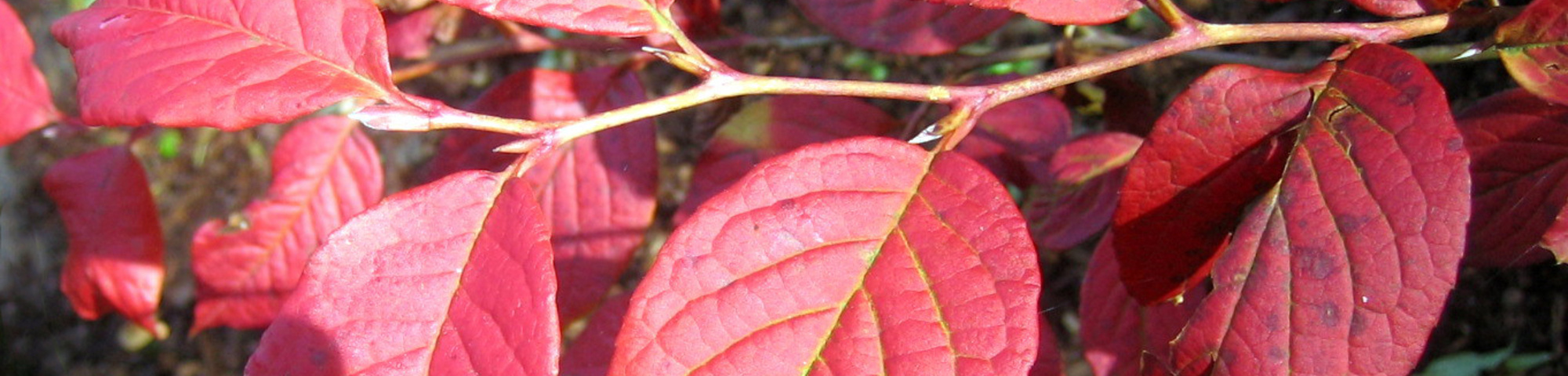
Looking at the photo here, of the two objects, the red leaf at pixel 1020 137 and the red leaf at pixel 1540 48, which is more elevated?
the red leaf at pixel 1540 48

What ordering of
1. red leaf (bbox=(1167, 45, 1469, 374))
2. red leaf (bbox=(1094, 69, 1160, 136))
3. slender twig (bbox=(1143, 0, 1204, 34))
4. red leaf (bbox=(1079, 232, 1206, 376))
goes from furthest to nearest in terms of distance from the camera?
red leaf (bbox=(1094, 69, 1160, 136)), red leaf (bbox=(1079, 232, 1206, 376)), slender twig (bbox=(1143, 0, 1204, 34)), red leaf (bbox=(1167, 45, 1469, 374))

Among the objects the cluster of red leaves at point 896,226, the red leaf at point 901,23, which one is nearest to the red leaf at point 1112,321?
the cluster of red leaves at point 896,226

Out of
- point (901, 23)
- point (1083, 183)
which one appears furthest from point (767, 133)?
point (1083, 183)

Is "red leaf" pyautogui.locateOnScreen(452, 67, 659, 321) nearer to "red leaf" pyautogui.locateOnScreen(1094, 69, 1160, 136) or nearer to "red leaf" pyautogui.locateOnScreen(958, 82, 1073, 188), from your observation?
"red leaf" pyautogui.locateOnScreen(958, 82, 1073, 188)

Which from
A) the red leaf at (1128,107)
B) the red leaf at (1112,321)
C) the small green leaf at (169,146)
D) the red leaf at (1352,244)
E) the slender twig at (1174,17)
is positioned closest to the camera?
the red leaf at (1352,244)

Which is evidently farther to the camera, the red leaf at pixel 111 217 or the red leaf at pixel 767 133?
the red leaf at pixel 111 217

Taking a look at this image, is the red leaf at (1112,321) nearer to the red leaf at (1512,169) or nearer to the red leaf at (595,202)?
the red leaf at (1512,169)

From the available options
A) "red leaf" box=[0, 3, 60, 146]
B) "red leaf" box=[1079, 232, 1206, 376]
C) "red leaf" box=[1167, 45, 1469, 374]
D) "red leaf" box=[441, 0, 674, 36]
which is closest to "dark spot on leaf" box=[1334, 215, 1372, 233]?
"red leaf" box=[1167, 45, 1469, 374]

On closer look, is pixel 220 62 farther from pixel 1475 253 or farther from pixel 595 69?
pixel 1475 253

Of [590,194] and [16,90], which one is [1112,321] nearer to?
[590,194]
